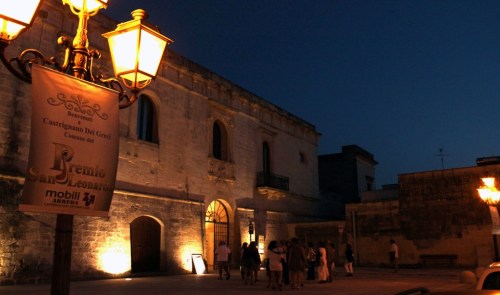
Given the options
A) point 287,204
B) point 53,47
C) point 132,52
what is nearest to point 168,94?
point 53,47

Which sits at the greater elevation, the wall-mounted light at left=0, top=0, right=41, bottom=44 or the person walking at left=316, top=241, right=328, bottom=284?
the wall-mounted light at left=0, top=0, right=41, bottom=44

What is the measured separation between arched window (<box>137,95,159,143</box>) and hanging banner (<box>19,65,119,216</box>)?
48.0 feet

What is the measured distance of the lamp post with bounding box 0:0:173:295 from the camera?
4625 millimetres

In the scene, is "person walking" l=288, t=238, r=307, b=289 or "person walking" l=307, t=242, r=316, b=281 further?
"person walking" l=307, t=242, r=316, b=281

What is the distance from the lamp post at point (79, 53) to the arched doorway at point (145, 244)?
13.2m

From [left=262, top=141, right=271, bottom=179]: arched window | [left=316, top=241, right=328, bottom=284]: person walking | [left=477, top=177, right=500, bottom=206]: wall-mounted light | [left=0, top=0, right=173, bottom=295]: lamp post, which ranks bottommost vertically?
[left=316, top=241, right=328, bottom=284]: person walking

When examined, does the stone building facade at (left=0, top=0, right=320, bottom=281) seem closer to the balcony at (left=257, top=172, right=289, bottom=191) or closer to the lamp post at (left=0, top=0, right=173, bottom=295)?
the balcony at (left=257, top=172, right=289, bottom=191)

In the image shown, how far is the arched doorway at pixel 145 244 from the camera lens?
60.8ft

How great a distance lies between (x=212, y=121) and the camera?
77.2ft

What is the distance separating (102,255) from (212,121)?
9.04m

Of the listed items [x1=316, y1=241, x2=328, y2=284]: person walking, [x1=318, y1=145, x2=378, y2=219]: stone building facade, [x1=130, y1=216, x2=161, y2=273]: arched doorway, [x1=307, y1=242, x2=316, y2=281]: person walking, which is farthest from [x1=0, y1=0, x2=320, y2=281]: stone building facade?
[x1=318, y1=145, x2=378, y2=219]: stone building facade

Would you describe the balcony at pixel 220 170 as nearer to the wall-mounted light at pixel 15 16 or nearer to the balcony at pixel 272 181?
the balcony at pixel 272 181

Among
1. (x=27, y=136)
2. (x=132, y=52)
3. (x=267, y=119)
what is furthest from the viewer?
(x=267, y=119)

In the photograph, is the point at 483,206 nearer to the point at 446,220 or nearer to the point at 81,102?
the point at 446,220
